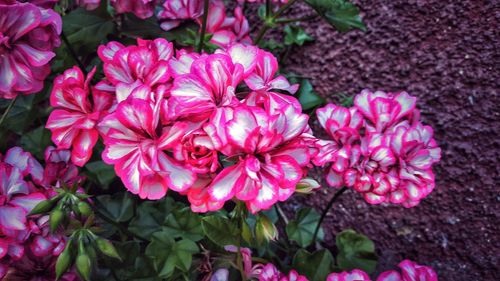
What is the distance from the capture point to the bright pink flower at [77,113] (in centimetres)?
91

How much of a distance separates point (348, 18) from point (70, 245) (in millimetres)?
782

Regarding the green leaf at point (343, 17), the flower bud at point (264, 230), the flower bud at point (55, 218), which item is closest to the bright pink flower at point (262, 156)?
the flower bud at point (264, 230)

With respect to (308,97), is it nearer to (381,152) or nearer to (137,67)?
(381,152)

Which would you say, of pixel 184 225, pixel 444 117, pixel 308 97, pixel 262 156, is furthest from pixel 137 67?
pixel 444 117

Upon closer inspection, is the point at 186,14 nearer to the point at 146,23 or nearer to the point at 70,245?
the point at 146,23

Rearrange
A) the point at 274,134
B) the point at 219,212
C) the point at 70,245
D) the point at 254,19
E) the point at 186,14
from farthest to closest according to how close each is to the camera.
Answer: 1. the point at 254,19
2. the point at 186,14
3. the point at 219,212
4. the point at 70,245
5. the point at 274,134

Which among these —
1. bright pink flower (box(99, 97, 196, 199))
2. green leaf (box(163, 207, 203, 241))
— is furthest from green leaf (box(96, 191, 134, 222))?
bright pink flower (box(99, 97, 196, 199))

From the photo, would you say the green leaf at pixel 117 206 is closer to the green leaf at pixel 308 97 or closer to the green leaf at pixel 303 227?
the green leaf at pixel 303 227

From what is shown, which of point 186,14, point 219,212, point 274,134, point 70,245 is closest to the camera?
point 274,134

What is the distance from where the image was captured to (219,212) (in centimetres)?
114

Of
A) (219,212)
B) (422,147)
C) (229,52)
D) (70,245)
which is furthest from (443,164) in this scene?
(70,245)

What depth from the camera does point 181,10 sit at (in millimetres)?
1244

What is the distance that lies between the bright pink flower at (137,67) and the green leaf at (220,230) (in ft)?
0.81

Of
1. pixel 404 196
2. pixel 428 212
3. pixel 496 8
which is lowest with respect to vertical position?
pixel 428 212
